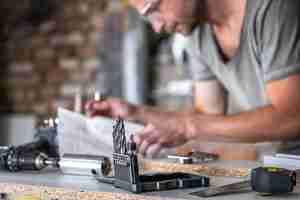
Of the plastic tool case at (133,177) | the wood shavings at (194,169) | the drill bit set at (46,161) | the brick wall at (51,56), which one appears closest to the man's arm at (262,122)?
the wood shavings at (194,169)

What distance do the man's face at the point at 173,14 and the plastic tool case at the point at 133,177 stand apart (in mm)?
721

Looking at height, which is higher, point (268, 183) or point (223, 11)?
point (223, 11)

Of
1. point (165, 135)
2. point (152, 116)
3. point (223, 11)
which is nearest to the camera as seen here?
point (165, 135)

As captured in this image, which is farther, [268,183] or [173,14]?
[173,14]

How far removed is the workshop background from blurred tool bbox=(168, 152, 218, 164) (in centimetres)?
249

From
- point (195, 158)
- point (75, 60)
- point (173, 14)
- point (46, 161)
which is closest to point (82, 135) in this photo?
point (46, 161)

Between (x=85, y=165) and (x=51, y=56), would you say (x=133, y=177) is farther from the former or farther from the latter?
(x=51, y=56)

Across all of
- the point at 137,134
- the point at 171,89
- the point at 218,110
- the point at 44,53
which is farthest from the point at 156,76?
the point at 137,134

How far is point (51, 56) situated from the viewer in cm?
465

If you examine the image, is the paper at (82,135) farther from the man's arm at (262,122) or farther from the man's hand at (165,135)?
the man's arm at (262,122)

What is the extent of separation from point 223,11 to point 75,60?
8.56ft

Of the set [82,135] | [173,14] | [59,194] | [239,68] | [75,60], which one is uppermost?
[75,60]

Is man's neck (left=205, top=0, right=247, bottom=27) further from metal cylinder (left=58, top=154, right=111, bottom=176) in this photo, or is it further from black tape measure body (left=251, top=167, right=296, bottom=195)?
black tape measure body (left=251, top=167, right=296, bottom=195)

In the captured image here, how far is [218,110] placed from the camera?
7.88ft
